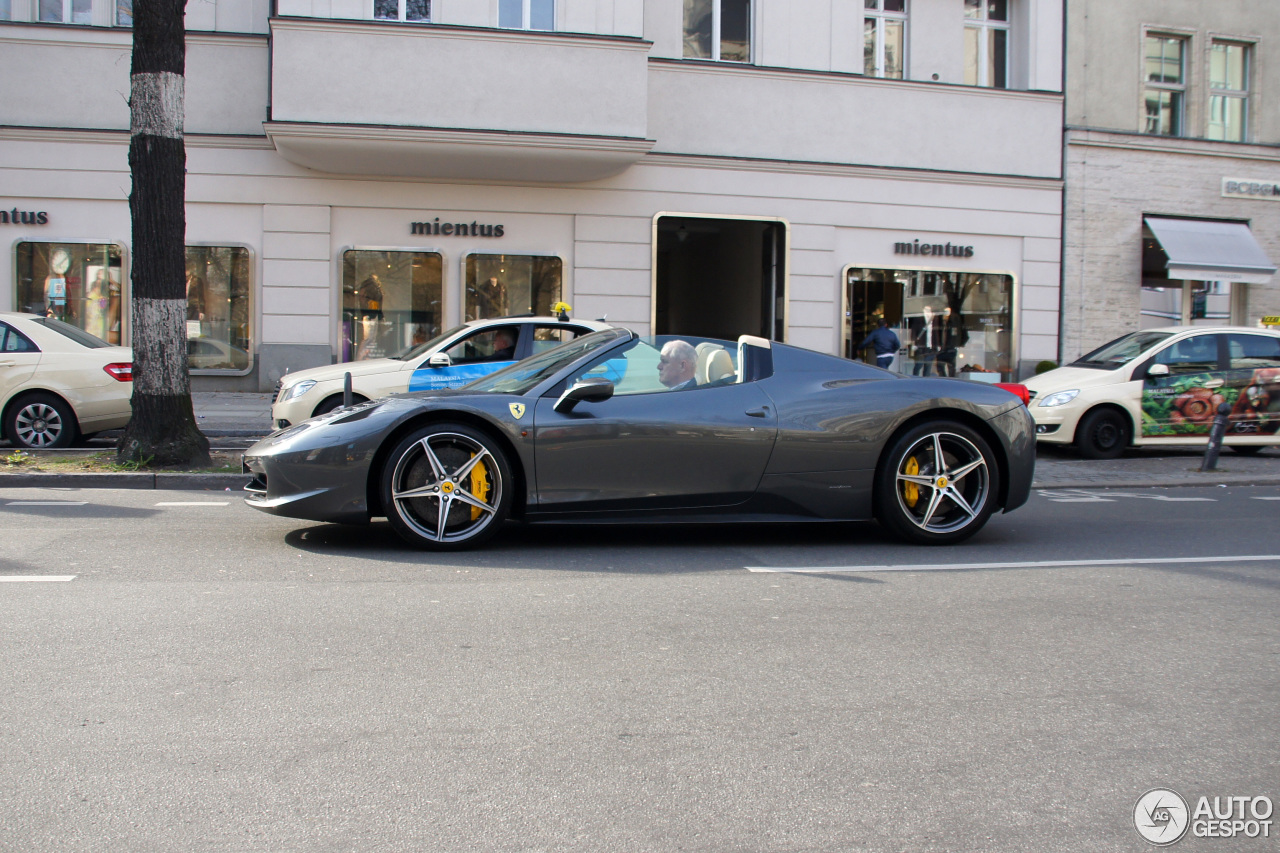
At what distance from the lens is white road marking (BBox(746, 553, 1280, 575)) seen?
565 cm

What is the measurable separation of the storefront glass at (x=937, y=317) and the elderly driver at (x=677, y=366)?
41.9 ft

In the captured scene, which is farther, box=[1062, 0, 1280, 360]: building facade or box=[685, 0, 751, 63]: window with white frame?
box=[1062, 0, 1280, 360]: building facade

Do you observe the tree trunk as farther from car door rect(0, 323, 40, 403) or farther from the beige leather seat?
the beige leather seat

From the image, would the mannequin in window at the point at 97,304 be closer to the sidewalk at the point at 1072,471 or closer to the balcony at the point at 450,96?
the sidewalk at the point at 1072,471

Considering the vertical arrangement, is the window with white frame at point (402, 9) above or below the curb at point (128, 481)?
above

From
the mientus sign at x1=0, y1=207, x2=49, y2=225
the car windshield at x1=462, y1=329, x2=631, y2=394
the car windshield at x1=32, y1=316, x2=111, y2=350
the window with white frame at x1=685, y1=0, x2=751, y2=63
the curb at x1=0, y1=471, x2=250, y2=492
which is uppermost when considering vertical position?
the window with white frame at x1=685, y1=0, x2=751, y2=63

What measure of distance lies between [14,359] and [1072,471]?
10.5m

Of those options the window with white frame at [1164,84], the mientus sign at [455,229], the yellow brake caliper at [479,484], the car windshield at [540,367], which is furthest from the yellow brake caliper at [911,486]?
the window with white frame at [1164,84]

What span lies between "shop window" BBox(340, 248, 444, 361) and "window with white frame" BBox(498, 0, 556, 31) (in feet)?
12.2

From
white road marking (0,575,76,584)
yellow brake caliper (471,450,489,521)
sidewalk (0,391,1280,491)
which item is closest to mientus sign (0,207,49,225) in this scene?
sidewalk (0,391,1280,491)

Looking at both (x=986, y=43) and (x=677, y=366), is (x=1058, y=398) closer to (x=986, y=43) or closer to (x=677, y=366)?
(x=677, y=366)

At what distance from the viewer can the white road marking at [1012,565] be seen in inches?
223

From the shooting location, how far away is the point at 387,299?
56.3ft

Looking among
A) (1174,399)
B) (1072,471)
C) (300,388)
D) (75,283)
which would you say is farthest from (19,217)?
(1174,399)
